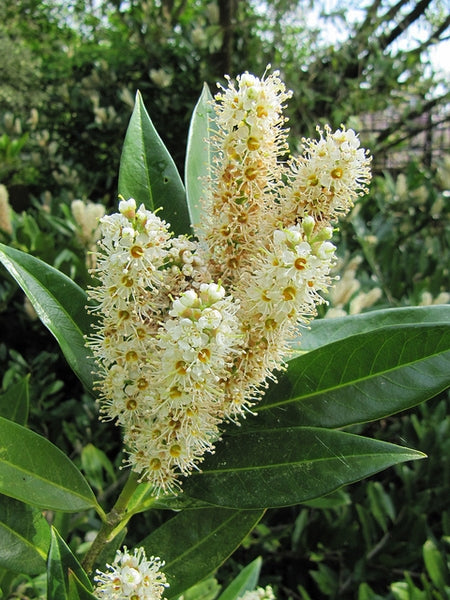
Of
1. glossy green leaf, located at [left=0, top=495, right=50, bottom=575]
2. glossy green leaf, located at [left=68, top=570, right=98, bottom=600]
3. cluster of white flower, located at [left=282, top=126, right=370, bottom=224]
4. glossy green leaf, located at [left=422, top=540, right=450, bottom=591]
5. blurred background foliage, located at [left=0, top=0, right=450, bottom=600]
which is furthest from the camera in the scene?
blurred background foliage, located at [left=0, top=0, right=450, bottom=600]

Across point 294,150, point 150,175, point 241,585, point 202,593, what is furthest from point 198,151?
point 294,150

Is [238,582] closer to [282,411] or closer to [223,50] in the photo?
[282,411]

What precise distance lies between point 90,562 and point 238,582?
658 millimetres

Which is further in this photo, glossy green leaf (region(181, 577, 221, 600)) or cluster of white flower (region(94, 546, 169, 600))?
glossy green leaf (region(181, 577, 221, 600))

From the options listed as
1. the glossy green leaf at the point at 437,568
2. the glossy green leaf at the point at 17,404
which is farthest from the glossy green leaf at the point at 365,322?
the glossy green leaf at the point at 437,568

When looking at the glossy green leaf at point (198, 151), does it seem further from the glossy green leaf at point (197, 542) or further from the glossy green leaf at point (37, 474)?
the glossy green leaf at point (197, 542)

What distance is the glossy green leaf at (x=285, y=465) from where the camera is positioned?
0.81 meters

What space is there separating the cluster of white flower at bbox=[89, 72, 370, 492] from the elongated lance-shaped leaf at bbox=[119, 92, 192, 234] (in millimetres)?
162

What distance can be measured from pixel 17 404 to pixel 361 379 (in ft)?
2.99

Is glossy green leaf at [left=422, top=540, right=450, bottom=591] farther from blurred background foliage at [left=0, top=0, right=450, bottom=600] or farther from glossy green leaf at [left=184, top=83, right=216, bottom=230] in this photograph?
glossy green leaf at [left=184, top=83, right=216, bottom=230]

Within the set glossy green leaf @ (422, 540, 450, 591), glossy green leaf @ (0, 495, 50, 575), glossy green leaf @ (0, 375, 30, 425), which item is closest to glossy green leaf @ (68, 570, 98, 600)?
glossy green leaf @ (0, 495, 50, 575)

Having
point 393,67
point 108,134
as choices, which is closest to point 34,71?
point 108,134

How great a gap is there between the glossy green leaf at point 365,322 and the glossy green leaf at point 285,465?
0.57 ft

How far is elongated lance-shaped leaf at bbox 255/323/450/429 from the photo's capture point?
840mm
